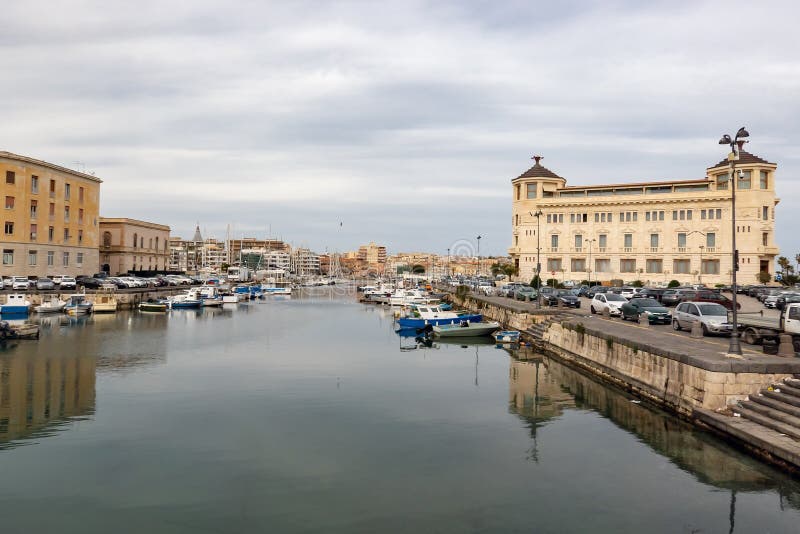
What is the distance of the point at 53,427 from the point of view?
66.3 ft

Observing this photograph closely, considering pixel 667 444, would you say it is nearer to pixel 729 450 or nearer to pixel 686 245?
pixel 729 450

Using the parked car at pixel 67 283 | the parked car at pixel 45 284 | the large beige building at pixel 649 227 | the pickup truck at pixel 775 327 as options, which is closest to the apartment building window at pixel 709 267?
the large beige building at pixel 649 227

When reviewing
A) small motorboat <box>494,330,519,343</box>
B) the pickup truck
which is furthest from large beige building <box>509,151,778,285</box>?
the pickup truck

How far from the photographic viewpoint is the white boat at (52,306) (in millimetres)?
61094

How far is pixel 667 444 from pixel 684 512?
5.23m

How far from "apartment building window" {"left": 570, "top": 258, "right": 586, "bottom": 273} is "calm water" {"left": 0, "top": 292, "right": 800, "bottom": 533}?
213 ft

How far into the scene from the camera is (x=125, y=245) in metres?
97.8

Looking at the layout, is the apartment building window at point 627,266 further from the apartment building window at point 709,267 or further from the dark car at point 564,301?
the dark car at point 564,301

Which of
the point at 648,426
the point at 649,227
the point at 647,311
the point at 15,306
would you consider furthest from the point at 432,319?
the point at 649,227

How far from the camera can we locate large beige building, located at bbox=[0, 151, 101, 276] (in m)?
69.2

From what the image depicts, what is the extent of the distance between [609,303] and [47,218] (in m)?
70.7

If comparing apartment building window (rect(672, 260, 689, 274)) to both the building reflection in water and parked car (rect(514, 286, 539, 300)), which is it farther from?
the building reflection in water

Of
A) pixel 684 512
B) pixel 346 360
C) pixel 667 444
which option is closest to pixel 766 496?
pixel 684 512

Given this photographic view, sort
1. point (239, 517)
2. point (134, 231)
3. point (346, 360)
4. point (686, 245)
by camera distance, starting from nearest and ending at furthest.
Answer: point (239, 517)
point (346, 360)
point (686, 245)
point (134, 231)
